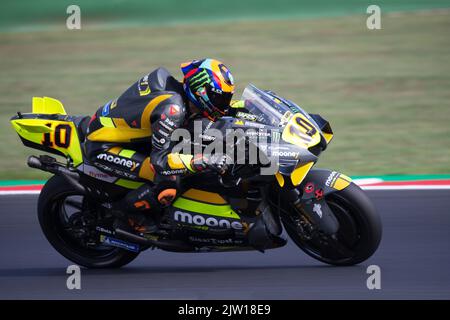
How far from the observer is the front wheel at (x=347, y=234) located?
525cm

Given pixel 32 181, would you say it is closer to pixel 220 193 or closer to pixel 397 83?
pixel 220 193

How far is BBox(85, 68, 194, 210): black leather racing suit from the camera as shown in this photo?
5137 millimetres

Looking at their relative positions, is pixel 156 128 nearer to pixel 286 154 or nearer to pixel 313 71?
pixel 286 154

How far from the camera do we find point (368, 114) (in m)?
10.7

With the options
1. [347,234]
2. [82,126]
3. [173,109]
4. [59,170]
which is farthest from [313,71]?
[173,109]

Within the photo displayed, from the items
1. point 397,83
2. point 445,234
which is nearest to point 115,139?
point 445,234

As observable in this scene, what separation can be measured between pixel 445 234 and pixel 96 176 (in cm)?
274

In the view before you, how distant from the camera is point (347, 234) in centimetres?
538

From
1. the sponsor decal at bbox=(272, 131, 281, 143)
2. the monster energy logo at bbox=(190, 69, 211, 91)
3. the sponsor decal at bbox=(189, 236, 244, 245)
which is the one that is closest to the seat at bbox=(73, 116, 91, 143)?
the monster energy logo at bbox=(190, 69, 211, 91)

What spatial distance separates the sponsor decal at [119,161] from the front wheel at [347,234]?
1.07 meters

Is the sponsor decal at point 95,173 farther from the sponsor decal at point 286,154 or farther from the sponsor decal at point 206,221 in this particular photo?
the sponsor decal at point 286,154

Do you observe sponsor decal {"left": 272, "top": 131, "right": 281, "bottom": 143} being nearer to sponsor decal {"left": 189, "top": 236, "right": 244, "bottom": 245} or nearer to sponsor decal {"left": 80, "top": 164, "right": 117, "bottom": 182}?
sponsor decal {"left": 189, "top": 236, "right": 244, "bottom": 245}

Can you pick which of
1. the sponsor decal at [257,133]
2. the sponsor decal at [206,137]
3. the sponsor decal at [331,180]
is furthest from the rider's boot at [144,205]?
the sponsor decal at [331,180]

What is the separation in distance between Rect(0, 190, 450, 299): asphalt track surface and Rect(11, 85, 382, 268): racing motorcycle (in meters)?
0.19
